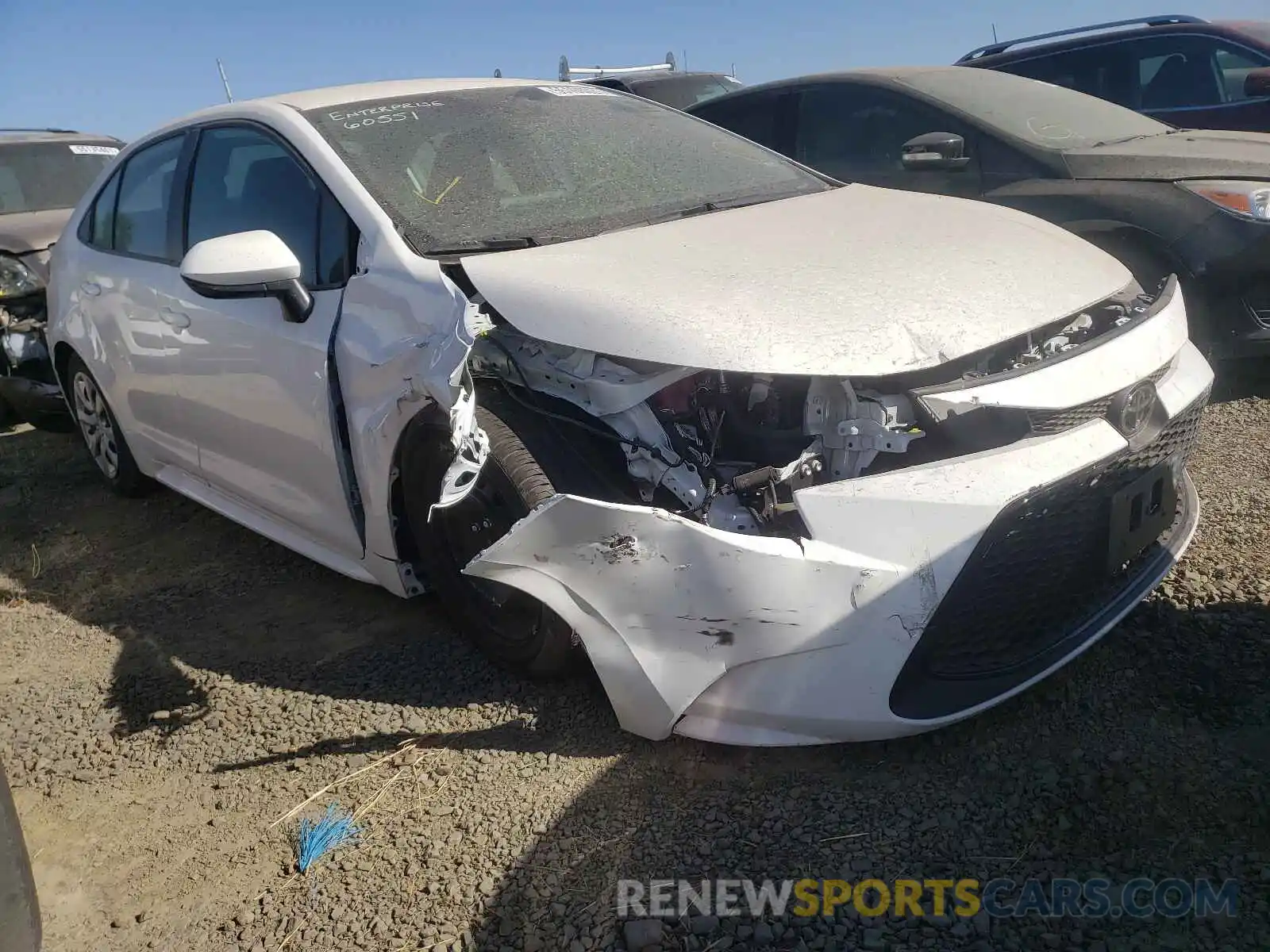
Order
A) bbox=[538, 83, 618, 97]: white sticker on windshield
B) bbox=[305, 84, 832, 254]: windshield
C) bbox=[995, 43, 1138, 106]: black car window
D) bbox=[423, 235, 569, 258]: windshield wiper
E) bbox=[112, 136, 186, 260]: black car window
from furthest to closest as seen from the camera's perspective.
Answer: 1. bbox=[995, 43, 1138, 106]: black car window
2. bbox=[112, 136, 186, 260]: black car window
3. bbox=[538, 83, 618, 97]: white sticker on windshield
4. bbox=[305, 84, 832, 254]: windshield
5. bbox=[423, 235, 569, 258]: windshield wiper

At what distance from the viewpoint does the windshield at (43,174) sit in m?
6.87

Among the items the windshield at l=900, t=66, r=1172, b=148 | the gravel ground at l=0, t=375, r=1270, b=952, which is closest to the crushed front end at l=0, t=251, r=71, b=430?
the gravel ground at l=0, t=375, r=1270, b=952

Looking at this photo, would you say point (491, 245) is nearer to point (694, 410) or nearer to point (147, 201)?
point (694, 410)

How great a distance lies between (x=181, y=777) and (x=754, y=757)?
1.47m

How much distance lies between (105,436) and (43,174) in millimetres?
3428

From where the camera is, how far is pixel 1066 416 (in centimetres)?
222

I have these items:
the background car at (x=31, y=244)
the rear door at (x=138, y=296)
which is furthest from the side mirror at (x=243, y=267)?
the background car at (x=31, y=244)

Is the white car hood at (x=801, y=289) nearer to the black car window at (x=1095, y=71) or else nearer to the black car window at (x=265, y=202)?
the black car window at (x=265, y=202)

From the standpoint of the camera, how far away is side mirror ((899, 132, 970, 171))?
442 centimetres

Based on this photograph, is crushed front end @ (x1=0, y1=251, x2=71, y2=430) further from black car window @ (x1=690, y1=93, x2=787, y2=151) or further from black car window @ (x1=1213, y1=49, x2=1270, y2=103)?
black car window @ (x1=1213, y1=49, x2=1270, y2=103)

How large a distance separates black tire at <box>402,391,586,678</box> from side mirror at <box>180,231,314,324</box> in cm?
59

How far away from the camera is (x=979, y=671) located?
220 cm

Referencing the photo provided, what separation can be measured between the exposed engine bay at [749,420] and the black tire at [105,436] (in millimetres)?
2733

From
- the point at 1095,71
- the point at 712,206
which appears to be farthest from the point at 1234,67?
the point at 712,206
